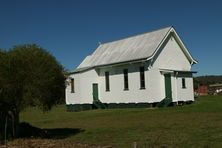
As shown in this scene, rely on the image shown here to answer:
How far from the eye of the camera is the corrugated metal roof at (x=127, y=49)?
3872cm

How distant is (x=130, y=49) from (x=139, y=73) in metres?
3.57

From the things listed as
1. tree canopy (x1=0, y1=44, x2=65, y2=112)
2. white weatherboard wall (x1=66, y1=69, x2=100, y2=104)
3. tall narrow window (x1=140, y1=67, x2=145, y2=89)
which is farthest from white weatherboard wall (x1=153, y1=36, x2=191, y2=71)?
tree canopy (x1=0, y1=44, x2=65, y2=112)

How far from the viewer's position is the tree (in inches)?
Answer: 692

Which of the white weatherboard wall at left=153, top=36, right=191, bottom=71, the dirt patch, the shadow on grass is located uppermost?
the white weatherboard wall at left=153, top=36, right=191, bottom=71

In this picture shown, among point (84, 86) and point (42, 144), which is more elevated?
point (84, 86)

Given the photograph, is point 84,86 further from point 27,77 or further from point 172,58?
point 27,77

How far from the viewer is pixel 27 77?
17.7 meters

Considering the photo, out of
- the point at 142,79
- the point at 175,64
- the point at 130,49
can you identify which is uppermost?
the point at 130,49

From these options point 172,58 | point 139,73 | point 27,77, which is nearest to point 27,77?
point 27,77

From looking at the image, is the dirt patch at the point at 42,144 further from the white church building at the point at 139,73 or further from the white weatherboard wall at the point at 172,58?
the white weatherboard wall at the point at 172,58

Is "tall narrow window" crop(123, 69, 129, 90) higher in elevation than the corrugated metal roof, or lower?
lower

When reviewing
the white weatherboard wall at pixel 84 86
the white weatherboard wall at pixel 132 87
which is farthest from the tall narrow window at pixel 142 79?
the white weatherboard wall at pixel 84 86

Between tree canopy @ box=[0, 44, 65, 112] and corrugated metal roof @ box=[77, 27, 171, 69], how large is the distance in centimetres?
1941

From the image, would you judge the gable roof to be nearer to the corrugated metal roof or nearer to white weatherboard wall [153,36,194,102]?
the corrugated metal roof
